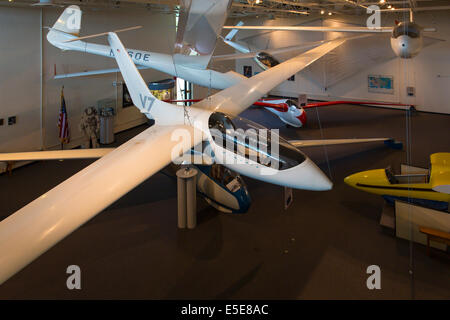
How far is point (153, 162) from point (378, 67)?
585 inches

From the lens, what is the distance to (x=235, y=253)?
17.5ft

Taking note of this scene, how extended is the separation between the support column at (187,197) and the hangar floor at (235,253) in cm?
19

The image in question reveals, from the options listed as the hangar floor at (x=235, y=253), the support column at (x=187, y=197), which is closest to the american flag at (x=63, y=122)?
the hangar floor at (x=235, y=253)

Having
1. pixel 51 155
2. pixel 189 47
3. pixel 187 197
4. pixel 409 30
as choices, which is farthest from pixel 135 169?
pixel 409 30

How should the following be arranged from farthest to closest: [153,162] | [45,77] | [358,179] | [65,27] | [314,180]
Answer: [45,77]
[65,27]
[358,179]
[314,180]
[153,162]

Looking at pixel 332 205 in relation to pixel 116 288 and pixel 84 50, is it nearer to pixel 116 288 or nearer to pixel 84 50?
pixel 116 288

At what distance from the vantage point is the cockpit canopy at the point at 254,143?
4.69 meters

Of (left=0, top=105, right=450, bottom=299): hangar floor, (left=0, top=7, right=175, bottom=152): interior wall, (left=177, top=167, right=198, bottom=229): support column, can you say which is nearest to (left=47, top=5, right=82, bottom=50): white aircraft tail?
(left=0, top=7, right=175, bottom=152): interior wall

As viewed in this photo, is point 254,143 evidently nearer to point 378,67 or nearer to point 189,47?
point 189,47

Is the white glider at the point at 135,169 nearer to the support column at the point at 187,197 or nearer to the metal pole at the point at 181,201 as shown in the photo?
the support column at the point at 187,197

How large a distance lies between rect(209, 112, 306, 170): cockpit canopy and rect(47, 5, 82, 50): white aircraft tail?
638 centimetres

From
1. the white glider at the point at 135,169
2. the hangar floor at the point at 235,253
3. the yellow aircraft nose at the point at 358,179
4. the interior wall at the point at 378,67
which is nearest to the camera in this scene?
the white glider at the point at 135,169

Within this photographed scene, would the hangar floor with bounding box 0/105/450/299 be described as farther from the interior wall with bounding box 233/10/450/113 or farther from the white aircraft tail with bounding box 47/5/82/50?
the interior wall with bounding box 233/10/450/113
